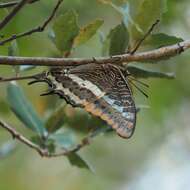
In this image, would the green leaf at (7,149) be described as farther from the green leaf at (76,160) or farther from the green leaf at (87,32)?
the green leaf at (87,32)

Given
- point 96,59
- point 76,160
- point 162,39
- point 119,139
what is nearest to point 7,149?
point 76,160

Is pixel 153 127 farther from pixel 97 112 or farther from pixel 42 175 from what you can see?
pixel 97 112

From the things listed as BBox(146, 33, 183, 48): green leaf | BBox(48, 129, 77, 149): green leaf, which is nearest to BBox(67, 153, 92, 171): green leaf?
BBox(48, 129, 77, 149): green leaf

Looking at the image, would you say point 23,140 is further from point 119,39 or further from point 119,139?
point 119,139

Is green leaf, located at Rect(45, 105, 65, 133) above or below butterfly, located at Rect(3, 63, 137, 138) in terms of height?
below

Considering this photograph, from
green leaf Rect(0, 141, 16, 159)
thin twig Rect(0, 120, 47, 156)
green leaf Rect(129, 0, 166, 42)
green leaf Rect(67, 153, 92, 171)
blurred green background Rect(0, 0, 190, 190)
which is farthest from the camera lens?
blurred green background Rect(0, 0, 190, 190)

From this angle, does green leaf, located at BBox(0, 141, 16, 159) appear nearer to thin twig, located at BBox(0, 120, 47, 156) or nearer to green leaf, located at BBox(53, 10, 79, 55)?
thin twig, located at BBox(0, 120, 47, 156)
